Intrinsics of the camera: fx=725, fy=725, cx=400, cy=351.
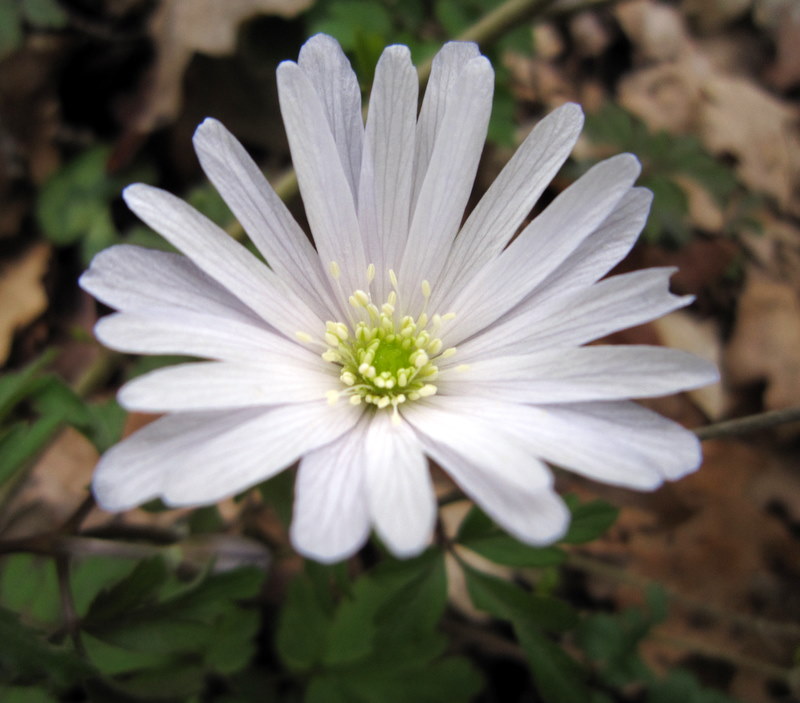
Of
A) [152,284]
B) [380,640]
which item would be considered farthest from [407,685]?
[152,284]

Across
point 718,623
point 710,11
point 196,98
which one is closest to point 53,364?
point 196,98

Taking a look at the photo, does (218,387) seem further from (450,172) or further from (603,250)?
(603,250)

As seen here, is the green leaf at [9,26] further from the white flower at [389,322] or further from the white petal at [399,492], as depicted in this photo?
the white petal at [399,492]

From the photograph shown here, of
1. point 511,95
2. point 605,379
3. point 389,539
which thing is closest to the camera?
point 389,539

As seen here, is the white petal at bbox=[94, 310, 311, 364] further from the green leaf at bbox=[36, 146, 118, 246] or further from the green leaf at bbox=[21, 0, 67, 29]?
the green leaf at bbox=[21, 0, 67, 29]

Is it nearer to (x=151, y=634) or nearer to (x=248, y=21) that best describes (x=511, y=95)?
(x=248, y=21)

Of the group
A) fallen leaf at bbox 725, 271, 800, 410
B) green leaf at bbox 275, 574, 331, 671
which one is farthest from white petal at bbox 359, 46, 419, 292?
fallen leaf at bbox 725, 271, 800, 410

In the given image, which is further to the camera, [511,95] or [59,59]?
[59,59]
